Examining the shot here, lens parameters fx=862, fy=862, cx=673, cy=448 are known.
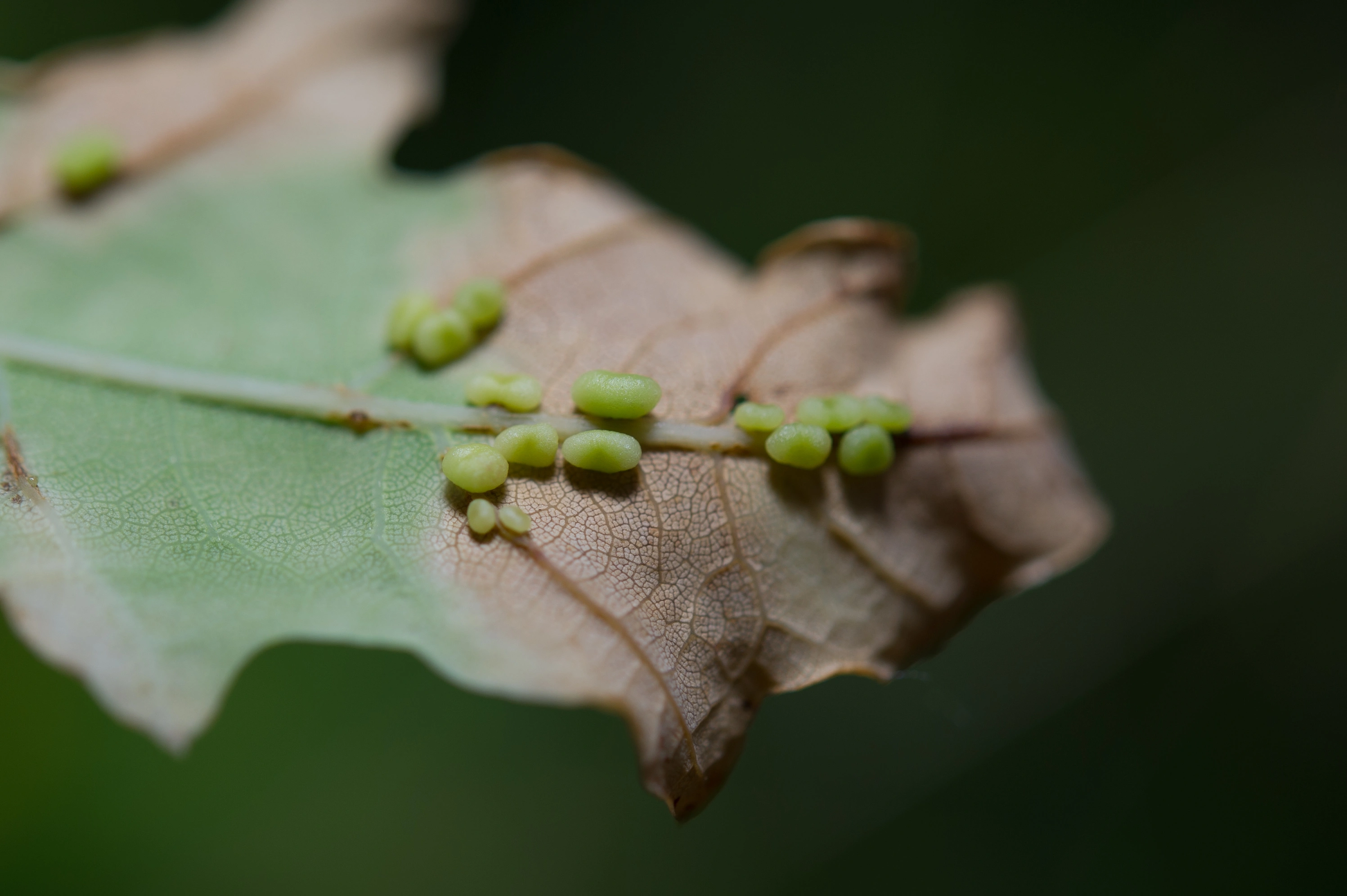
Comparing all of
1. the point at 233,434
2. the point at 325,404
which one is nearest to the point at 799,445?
the point at 325,404

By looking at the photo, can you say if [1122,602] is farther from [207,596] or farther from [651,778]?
[207,596]

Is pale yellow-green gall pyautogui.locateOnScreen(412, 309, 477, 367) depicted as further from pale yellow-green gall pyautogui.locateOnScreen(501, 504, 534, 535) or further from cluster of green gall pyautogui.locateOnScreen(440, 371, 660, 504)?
pale yellow-green gall pyautogui.locateOnScreen(501, 504, 534, 535)

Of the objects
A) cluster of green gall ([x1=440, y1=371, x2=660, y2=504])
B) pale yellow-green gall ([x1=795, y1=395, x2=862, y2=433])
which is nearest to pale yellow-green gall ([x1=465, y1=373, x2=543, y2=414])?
cluster of green gall ([x1=440, y1=371, x2=660, y2=504])

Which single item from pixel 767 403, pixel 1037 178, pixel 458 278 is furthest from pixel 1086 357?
pixel 458 278

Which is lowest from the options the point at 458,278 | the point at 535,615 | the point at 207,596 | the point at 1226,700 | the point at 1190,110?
the point at 1226,700

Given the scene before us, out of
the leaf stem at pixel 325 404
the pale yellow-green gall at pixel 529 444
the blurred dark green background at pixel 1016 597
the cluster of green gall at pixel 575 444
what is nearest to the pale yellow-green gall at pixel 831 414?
the leaf stem at pixel 325 404

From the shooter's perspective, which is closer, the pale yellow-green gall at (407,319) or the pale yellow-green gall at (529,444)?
the pale yellow-green gall at (529,444)

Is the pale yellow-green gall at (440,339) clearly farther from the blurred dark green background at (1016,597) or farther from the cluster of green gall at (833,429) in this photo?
the blurred dark green background at (1016,597)
